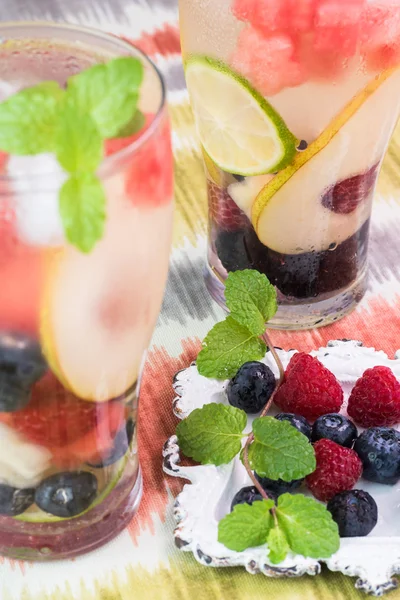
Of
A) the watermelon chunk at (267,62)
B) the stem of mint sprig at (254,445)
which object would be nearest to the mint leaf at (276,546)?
the stem of mint sprig at (254,445)

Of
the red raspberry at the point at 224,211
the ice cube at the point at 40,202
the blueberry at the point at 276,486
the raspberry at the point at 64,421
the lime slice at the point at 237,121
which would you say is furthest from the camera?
the red raspberry at the point at 224,211

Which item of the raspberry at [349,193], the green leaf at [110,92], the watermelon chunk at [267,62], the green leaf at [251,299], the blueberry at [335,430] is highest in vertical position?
the green leaf at [110,92]

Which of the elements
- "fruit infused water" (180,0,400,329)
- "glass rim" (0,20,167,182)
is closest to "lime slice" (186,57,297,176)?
"fruit infused water" (180,0,400,329)

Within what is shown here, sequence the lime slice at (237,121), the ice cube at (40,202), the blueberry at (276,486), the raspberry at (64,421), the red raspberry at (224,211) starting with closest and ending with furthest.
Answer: the ice cube at (40,202) → the raspberry at (64,421) → the blueberry at (276,486) → the lime slice at (237,121) → the red raspberry at (224,211)

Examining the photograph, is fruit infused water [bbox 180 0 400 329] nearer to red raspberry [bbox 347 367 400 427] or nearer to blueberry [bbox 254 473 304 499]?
red raspberry [bbox 347 367 400 427]

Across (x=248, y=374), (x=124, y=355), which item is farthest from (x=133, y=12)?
(x=124, y=355)

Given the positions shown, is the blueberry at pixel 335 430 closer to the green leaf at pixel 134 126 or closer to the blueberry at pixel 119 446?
the blueberry at pixel 119 446

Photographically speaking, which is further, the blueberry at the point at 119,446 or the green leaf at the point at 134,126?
the blueberry at the point at 119,446
